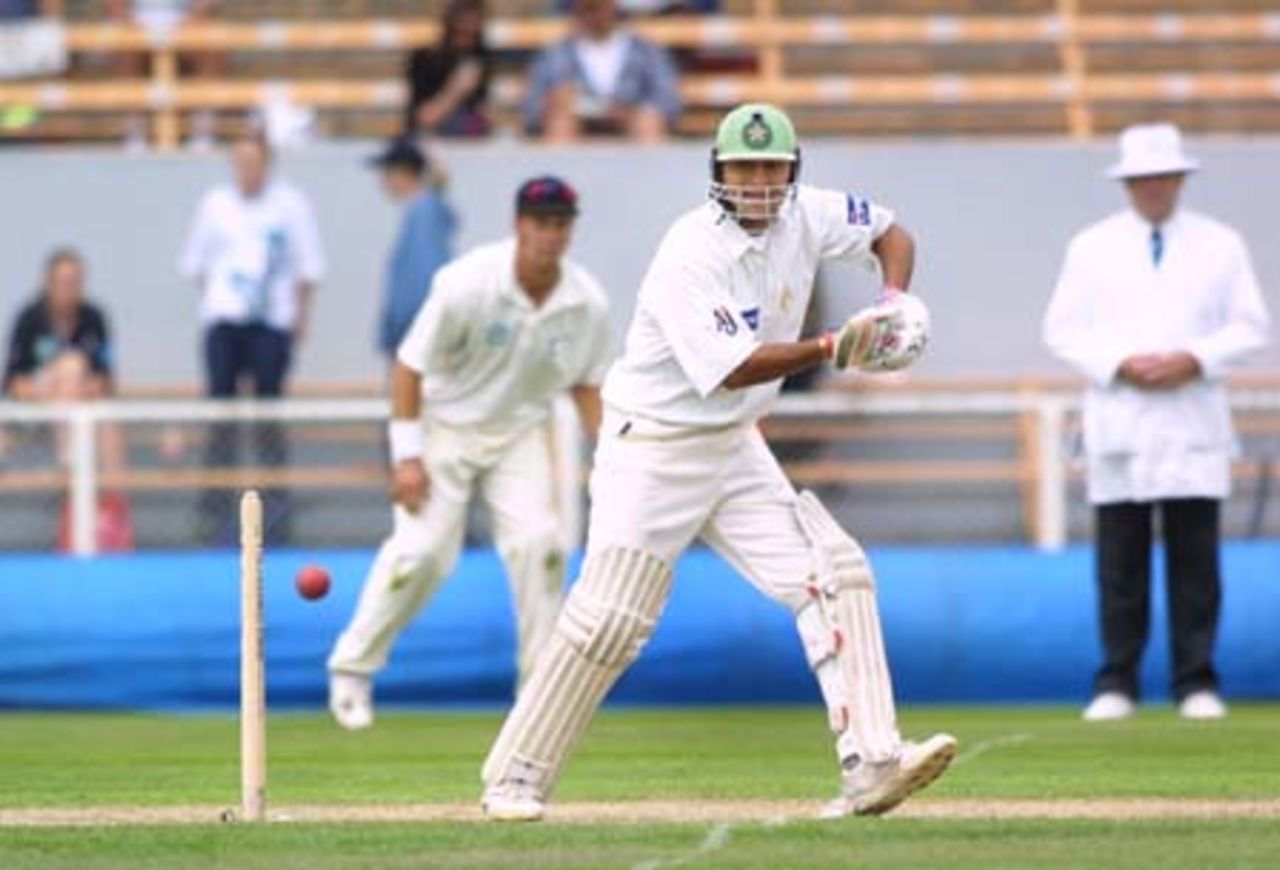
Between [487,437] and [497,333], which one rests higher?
[497,333]

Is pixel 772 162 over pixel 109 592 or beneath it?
over

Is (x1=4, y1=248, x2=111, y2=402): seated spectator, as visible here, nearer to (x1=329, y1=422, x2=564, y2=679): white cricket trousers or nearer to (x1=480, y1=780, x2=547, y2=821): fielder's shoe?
(x1=329, y1=422, x2=564, y2=679): white cricket trousers

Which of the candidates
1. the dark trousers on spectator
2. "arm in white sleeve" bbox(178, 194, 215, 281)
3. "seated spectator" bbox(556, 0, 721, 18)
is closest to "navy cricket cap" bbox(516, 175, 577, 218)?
the dark trousers on spectator

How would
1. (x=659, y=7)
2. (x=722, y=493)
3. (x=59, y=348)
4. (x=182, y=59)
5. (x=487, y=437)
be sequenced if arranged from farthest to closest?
(x=182, y=59) < (x=659, y=7) < (x=59, y=348) < (x=487, y=437) < (x=722, y=493)

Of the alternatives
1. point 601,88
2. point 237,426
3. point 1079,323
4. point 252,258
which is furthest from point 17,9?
point 1079,323

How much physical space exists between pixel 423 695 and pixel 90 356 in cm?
354

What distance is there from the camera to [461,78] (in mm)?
22000

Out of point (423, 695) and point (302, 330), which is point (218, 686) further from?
point (302, 330)

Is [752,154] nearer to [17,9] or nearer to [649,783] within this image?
[649,783]

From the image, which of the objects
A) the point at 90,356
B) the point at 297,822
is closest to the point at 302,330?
the point at 90,356

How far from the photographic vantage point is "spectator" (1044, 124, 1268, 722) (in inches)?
634

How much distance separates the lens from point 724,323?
10844 millimetres

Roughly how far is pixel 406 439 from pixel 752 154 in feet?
17.6

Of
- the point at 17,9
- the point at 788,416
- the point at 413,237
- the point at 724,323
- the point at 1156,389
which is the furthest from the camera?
the point at 17,9
